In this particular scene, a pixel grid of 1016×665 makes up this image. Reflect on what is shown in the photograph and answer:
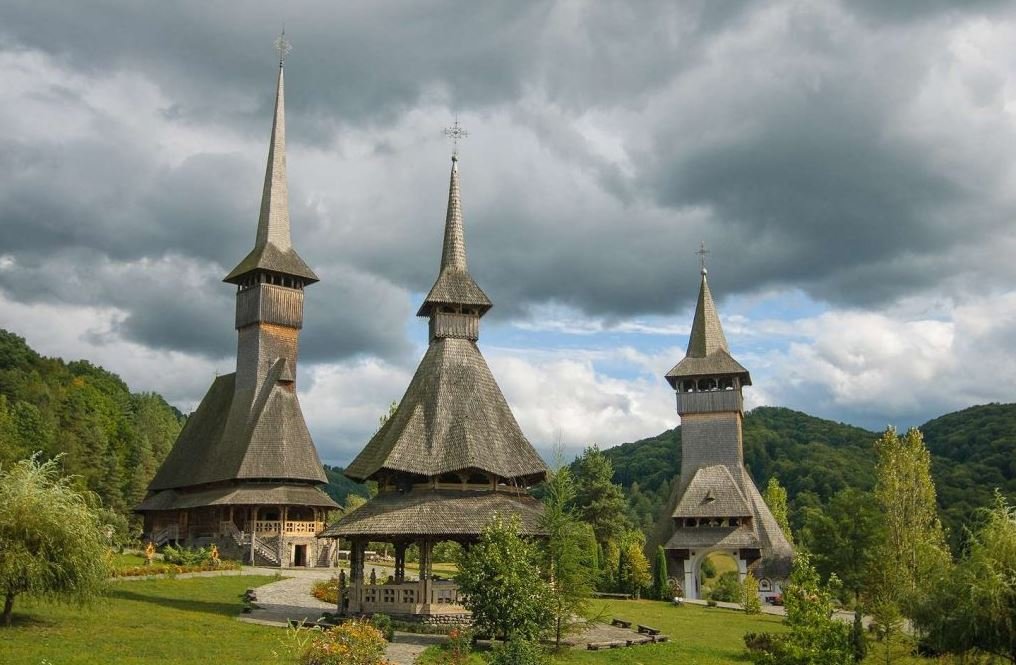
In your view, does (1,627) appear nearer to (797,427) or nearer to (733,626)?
(733,626)

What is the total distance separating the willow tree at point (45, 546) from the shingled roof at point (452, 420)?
8.68 metres

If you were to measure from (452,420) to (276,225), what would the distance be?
99.6ft

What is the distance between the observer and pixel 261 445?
163ft

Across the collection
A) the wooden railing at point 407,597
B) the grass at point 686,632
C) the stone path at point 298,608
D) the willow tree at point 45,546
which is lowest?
the grass at point 686,632

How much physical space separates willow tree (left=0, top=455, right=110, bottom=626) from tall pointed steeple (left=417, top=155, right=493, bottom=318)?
1406 centimetres

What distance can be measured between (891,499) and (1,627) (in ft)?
93.5

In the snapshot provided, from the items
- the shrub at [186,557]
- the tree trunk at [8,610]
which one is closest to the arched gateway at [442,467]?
the tree trunk at [8,610]

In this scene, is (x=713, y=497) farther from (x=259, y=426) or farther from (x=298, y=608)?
(x=298, y=608)

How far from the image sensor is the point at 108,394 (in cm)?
10106

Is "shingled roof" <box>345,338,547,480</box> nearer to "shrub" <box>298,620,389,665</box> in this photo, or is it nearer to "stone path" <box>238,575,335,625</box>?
"stone path" <box>238,575,335,625</box>

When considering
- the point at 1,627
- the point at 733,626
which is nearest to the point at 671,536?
the point at 733,626

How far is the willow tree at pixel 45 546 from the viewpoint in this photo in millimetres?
21984

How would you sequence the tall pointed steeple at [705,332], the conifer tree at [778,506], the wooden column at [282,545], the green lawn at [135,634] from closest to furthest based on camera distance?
the green lawn at [135,634]
the wooden column at [282,545]
the tall pointed steeple at [705,332]
the conifer tree at [778,506]

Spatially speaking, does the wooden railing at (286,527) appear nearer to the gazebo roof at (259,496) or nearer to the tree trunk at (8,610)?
the gazebo roof at (259,496)
